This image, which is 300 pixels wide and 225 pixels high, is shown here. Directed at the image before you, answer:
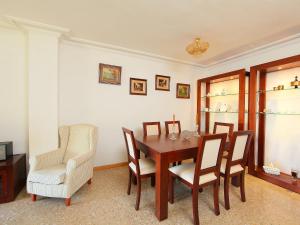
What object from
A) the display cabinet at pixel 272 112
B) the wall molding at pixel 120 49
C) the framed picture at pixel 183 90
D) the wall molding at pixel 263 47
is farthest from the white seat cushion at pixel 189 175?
the wall molding at pixel 263 47

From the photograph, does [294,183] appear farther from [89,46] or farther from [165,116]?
[89,46]

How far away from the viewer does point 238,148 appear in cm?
207

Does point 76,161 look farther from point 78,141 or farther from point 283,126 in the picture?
point 283,126

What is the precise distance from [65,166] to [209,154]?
2.04 m

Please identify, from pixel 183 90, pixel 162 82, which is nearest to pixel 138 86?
pixel 162 82

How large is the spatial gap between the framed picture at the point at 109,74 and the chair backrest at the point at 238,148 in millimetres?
2433

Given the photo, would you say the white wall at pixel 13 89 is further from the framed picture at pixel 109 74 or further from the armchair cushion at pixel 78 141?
the framed picture at pixel 109 74

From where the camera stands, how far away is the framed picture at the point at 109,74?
10.5 ft

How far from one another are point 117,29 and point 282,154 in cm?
365

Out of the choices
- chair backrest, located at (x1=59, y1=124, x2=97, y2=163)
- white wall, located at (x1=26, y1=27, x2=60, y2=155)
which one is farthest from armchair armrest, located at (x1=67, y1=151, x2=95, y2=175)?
white wall, located at (x1=26, y1=27, x2=60, y2=155)

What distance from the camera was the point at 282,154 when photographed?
114 inches

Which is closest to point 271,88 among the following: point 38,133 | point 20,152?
point 38,133

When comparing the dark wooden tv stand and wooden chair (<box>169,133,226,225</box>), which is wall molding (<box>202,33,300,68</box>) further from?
the dark wooden tv stand

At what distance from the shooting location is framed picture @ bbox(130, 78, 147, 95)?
353cm
